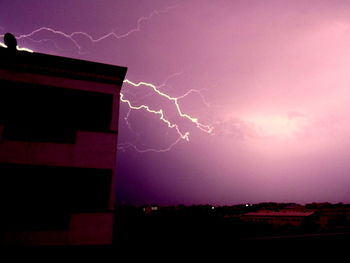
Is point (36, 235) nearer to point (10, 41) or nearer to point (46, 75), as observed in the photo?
point (46, 75)

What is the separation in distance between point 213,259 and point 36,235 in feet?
21.6

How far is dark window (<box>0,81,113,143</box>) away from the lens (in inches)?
335

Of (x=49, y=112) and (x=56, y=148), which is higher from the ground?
(x=49, y=112)

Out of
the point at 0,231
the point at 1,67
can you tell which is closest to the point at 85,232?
the point at 0,231

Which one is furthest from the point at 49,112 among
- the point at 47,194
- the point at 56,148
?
the point at 47,194

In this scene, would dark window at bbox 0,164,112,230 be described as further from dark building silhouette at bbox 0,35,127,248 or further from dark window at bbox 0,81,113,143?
dark window at bbox 0,81,113,143

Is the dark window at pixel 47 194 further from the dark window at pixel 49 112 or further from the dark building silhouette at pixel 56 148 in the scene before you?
the dark window at pixel 49 112

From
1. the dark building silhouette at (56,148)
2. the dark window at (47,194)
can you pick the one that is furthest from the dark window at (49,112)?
the dark window at (47,194)

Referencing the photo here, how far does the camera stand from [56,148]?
27.8 ft

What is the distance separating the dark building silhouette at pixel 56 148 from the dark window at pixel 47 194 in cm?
3

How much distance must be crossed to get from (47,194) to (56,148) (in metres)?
1.42

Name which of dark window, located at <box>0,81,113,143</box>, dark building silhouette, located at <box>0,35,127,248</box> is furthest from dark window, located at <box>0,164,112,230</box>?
dark window, located at <box>0,81,113,143</box>

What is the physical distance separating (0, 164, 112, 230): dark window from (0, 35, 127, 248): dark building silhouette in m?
0.03

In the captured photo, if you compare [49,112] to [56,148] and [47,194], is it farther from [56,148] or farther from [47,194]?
[47,194]
